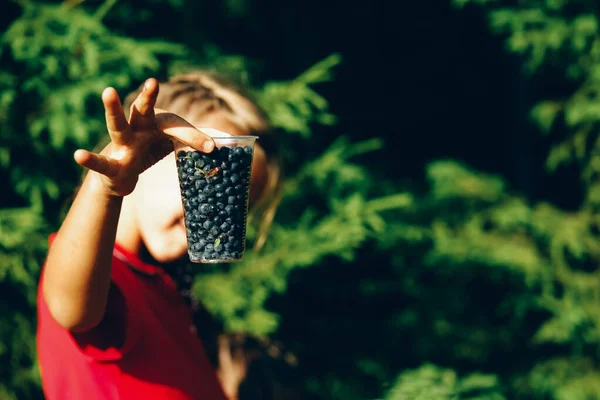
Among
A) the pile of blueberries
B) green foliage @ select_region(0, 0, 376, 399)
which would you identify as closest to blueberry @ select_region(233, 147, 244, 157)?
the pile of blueberries

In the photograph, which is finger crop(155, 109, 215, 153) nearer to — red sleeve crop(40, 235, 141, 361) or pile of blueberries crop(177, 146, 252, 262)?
pile of blueberries crop(177, 146, 252, 262)

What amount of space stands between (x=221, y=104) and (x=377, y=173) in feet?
6.16

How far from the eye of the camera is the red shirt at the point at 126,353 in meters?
1.44

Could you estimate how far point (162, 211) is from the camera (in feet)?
5.31

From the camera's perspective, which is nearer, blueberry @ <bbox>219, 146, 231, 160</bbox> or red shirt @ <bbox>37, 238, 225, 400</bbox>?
blueberry @ <bbox>219, 146, 231, 160</bbox>

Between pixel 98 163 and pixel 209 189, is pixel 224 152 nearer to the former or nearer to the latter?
pixel 209 189

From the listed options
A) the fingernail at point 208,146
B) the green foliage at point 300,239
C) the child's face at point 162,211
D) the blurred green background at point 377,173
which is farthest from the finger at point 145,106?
the green foliage at point 300,239

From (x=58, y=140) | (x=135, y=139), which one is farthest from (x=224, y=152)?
(x=58, y=140)

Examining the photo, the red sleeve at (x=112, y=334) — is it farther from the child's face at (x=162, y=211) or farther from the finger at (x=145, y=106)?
the finger at (x=145, y=106)

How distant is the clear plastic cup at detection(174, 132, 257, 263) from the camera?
1274 mm

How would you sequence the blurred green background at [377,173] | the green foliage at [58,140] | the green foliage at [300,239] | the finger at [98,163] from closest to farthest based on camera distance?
the finger at [98,163] < the green foliage at [58,140] < the blurred green background at [377,173] < the green foliage at [300,239]

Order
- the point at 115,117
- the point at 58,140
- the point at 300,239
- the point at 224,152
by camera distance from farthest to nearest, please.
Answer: the point at 300,239, the point at 58,140, the point at 224,152, the point at 115,117

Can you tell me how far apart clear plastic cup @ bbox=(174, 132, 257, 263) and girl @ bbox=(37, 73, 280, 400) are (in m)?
0.05

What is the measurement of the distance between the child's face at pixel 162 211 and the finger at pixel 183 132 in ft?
1.28
